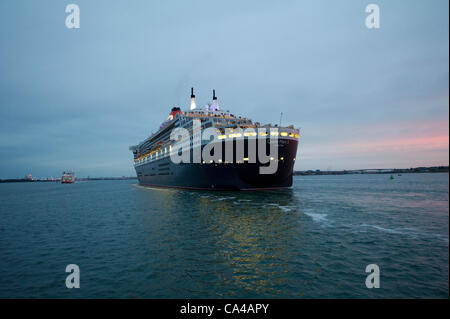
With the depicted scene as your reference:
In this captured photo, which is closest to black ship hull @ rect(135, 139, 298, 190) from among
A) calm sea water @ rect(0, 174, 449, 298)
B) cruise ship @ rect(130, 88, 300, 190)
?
cruise ship @ rect(130, 88, 300, 190)

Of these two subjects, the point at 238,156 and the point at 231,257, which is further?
the point at 238,156

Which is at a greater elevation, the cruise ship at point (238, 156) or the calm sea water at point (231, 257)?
the cruise ship at point (238, 156)

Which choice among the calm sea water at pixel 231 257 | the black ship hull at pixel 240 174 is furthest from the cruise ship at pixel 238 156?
the calm sea water at pixel 231 257

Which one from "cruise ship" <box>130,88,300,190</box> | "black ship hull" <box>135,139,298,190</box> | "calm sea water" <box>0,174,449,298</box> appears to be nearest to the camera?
"calm sea water" <box>0,174,449,298</box>

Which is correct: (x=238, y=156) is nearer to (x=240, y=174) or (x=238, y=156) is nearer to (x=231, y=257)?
(x=240, y=174)

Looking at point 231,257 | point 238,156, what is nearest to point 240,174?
point 238,156

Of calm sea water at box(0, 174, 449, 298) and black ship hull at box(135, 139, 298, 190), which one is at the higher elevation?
black ship hull at box(135, 139, 298, 190)

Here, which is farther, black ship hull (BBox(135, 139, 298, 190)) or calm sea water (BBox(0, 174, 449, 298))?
black ship hull (BBox(135, 139, 298, 190))

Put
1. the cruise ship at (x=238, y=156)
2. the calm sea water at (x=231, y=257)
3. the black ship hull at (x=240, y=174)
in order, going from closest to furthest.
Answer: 1. the calm sea water at (x=231, y=257)
2. the cruise ship at (x=238, y=156)
3. the black ship hull at (x=240, y=174)

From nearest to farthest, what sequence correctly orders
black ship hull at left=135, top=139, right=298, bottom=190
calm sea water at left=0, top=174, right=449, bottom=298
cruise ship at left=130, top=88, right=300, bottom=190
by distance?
calm sea water at left=0, top=174, right=449, bottom=298
cruise ship at left=130, top=88, right=300, bottom=190
black ship hull at left=135, top=139, right=298, bottom=190

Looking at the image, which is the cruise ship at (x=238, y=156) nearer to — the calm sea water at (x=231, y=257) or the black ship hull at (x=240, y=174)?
the black ship hull at (x=240, y=174)

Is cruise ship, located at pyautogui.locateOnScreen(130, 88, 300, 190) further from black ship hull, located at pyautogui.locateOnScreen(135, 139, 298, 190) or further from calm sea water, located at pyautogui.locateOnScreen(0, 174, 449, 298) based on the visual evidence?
calm sea water, located at pyautogui.locateOnScreen(0, 174, 449, 298)

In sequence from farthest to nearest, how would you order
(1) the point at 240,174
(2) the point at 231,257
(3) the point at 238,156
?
(1) the point at 240,174 → (3) the point at 238,156 → (2) the point at 231,257
